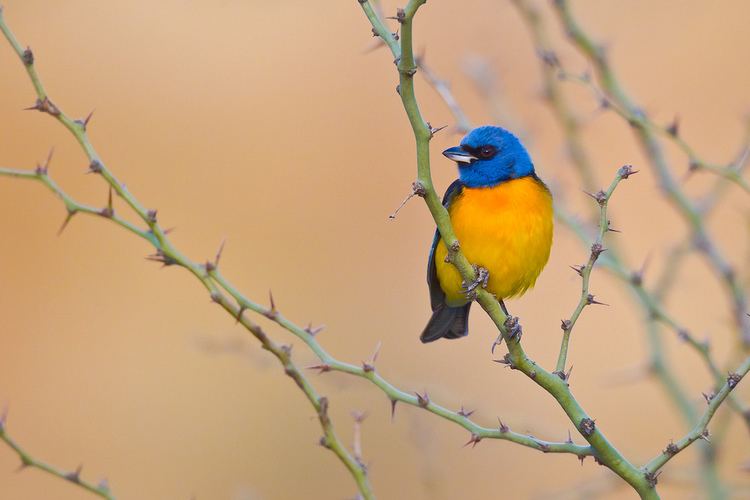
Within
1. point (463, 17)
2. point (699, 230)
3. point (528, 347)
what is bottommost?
point (699, 230)

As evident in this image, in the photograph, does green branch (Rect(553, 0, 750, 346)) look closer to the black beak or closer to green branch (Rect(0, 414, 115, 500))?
the black beak

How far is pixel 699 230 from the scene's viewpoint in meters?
4.25

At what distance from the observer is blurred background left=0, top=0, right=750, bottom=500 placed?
334 inches

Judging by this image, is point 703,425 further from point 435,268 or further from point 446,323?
point 446,323

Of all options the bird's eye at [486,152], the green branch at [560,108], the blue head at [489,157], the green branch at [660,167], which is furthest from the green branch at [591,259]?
the bird's eye at [486,152]

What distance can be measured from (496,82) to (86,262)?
5123 mm

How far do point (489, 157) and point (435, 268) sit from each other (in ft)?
2.03

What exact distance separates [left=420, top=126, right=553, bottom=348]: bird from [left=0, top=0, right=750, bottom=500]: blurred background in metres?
2.95

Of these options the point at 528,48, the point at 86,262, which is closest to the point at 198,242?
the point at 86,262

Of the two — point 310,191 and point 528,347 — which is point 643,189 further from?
point 310,191

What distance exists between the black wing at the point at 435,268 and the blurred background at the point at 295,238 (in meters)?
2.91

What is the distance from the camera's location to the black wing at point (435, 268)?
16.7 feet

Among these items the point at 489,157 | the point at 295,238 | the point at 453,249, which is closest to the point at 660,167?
the point at 489,157

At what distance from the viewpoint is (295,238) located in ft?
30.9
